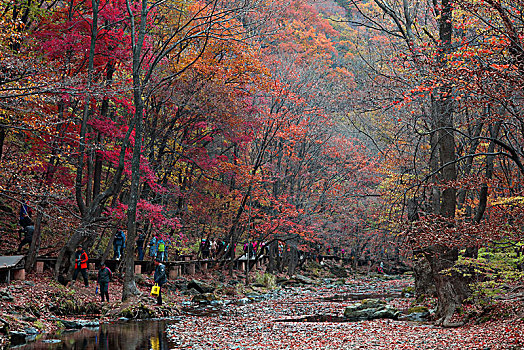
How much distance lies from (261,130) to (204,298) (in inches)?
448

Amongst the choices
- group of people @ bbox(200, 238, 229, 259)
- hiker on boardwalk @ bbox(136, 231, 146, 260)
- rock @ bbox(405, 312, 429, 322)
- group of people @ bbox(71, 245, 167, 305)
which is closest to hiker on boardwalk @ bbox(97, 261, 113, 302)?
group of people @ bbox(71, 245, 167, 305)

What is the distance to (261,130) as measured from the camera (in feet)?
95.9

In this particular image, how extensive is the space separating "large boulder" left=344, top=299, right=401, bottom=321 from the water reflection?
6.54 m

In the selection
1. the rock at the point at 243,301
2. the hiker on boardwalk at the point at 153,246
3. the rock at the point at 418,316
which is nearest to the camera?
the rock at the point at 418,316

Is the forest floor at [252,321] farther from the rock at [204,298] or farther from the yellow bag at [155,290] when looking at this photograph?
the yellow bag at [155,290]

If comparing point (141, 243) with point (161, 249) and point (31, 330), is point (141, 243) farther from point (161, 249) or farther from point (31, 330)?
point (31, 330)

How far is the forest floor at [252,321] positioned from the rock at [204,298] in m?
0.04

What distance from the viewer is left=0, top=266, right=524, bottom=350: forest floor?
1040 cm

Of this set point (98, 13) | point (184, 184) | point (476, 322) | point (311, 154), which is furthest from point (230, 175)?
point (476, 322)

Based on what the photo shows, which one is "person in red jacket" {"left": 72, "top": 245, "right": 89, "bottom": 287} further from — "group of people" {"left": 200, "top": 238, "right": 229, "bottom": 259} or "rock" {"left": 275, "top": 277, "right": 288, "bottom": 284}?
"rock" {"left": 275, "top": 277, "right": 288, "bottom": 284}

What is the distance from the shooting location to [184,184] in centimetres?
2761

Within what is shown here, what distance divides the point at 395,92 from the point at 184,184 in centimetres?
1623

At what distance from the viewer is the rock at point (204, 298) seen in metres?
21.5

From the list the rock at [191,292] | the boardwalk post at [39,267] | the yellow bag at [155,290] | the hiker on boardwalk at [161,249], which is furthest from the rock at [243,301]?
the boardwalk post at [39,267]
